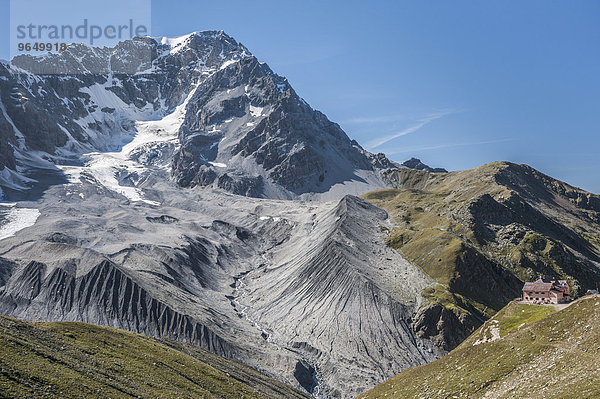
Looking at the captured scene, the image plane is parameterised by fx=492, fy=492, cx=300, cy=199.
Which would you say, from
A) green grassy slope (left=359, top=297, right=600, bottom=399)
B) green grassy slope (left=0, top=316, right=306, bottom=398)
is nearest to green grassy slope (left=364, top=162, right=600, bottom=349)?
green grassy slope (left=0, top=316, right=306, bottom=398)

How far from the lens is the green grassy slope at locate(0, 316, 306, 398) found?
145ft

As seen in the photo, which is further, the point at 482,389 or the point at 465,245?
the point at 465,245

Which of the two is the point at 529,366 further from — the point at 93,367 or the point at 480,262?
the point at 480,262

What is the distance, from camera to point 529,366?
146 ft

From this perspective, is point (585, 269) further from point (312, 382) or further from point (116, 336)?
point (116, 336)

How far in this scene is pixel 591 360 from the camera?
39438 millimetres

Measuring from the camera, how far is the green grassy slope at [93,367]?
44188 millimetres

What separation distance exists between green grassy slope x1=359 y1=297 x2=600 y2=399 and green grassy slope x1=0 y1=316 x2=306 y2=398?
26085 millimetres

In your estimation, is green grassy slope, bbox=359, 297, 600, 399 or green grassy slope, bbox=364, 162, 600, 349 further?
green grassy slope, bbox=364, 162, 600, 349

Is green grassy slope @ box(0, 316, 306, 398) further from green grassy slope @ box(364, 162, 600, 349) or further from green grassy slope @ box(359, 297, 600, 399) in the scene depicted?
green grassy slope @ box(364, 162, 600, 349)

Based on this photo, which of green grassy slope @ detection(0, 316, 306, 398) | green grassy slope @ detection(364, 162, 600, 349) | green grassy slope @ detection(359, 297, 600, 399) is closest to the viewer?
green grassy slope @ detection(359, 297, 600, 399)

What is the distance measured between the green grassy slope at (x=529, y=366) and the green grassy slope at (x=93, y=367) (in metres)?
26.1

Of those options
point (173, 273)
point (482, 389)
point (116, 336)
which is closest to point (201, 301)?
point (173, 273)

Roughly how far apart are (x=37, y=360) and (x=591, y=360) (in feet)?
166
